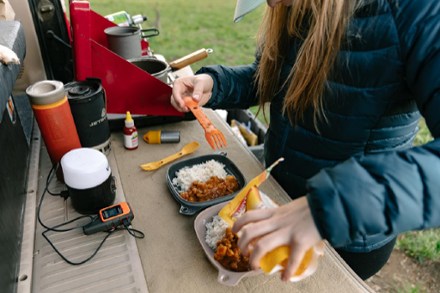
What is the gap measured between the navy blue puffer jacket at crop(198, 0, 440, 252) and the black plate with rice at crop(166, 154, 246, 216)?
14 centimetres

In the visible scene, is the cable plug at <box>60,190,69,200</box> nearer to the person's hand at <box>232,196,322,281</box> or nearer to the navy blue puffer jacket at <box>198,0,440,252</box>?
the navy blue puffer jacket at <box>198,0,440,252</box>

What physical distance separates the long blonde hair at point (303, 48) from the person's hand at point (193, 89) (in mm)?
163

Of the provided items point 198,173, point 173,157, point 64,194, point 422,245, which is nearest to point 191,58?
point 173,157

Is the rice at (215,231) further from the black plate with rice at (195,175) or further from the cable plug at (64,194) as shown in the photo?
the cable plug at (64,194)

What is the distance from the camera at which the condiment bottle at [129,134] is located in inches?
46.1

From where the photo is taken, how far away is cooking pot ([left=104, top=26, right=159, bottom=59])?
1.44 metres

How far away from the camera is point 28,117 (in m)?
1.29

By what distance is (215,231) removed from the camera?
83cm

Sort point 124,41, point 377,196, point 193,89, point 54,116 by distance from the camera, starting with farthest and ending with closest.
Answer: point 124,41
point 193,89
point 54,116
point 377,196

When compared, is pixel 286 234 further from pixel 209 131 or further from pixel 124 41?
pixel 124 41

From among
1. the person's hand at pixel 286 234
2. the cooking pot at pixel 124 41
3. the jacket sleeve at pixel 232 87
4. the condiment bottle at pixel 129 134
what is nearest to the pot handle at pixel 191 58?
the cooking pot at pixel 124 41

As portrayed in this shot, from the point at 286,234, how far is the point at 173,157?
663mm

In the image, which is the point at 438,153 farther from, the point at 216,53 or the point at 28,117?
the point at 216,53

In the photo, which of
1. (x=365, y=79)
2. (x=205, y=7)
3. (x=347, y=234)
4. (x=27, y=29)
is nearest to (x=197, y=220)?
(x=347, y=234)
